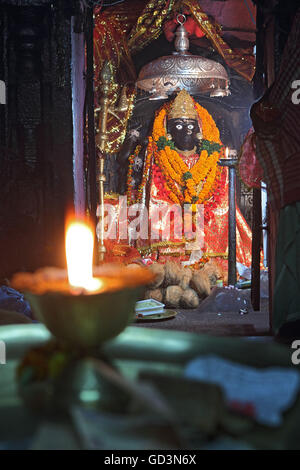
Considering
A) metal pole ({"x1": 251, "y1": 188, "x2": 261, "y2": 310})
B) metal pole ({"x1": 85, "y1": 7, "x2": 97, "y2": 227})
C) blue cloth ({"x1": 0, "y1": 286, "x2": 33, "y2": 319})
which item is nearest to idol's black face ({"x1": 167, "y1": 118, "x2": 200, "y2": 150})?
metal pole ({"x1": 85, "y1": 7, "x2": 97, "y2": 227})

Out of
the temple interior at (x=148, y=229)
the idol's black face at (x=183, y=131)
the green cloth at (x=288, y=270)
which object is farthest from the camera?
the idol's black face at (x=183, y=131)

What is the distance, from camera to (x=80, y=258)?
0.72 meters

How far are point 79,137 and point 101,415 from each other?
4272 mm

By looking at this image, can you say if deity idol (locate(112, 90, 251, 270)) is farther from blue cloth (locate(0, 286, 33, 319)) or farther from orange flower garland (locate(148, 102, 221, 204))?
blue cloth (locate(0, 286, 33, 319))

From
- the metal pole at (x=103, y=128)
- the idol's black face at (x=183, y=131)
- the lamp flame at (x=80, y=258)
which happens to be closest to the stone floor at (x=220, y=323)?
the metal pole at (x=103, y=128)

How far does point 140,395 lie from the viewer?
553 millimetres

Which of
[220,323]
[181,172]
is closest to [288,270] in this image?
[220,323]

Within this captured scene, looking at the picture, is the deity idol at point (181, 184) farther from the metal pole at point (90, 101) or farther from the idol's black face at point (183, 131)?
the metal pole at point (90, 101)

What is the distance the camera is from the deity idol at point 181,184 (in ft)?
27.7

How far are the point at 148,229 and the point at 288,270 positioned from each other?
18.1ft

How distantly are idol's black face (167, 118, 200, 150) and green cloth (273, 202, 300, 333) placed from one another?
5.96 meters

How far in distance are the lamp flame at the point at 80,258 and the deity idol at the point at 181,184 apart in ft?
24.9

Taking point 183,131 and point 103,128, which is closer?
point 103,128

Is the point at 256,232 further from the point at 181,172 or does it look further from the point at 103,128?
the point at 181,172
